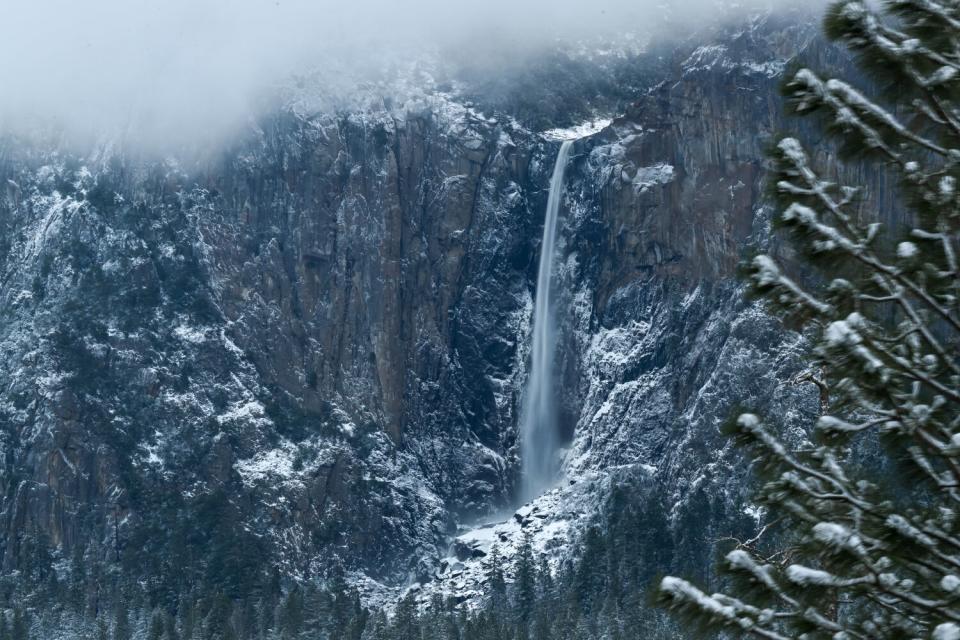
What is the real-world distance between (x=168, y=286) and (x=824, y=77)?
515 feet

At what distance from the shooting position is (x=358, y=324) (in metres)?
170

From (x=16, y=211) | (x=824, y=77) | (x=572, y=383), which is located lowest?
(x=824, y=77)

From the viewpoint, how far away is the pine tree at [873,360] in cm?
1406

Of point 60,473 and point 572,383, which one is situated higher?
point 572,383

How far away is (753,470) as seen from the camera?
14938 millimetres

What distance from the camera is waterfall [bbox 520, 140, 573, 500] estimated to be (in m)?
168

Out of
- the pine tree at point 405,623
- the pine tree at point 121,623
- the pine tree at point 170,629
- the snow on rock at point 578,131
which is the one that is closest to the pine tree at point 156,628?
the pine tree at point 170,629

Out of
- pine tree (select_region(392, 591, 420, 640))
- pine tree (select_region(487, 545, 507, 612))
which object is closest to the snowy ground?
pine tree (select_region(487, 545, 507, 612))

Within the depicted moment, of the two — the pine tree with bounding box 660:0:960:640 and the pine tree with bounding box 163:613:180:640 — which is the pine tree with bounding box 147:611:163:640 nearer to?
the pine tree with bounding box 163:613:180:640

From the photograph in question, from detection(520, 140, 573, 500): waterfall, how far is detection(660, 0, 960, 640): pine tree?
15072 centimetres

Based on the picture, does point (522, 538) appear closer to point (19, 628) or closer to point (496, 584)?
point (496, 584)

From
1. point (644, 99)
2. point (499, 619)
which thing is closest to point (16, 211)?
point (644, 99)

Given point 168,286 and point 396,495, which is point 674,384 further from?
point 168,286

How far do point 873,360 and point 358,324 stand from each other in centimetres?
15683
